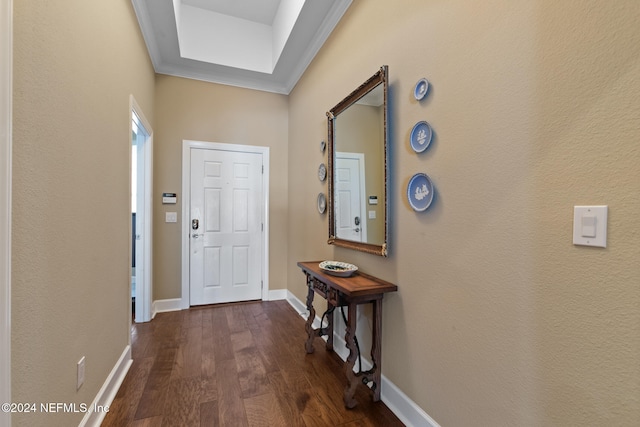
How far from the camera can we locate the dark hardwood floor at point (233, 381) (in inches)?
63.2

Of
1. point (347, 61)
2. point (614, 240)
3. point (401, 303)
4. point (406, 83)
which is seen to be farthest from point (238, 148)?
point (614, 240)

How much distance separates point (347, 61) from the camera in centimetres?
226

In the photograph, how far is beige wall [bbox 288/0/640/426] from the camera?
81cm

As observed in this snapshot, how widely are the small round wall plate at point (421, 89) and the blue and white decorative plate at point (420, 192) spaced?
412 millimetres

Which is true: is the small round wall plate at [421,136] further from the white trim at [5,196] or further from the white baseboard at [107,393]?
the white baseboard at [107,393]

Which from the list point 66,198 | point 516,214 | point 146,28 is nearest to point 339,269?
point 516,214

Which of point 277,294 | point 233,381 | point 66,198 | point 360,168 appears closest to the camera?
point 66,198

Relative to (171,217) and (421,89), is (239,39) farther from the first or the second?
(421,89)

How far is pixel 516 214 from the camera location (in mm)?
1047

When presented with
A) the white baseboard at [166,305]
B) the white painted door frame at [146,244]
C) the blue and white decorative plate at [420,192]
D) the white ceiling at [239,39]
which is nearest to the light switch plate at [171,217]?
the white painted door frame at [146,244]

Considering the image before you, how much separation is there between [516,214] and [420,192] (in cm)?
50

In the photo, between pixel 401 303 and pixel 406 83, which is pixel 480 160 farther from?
pixel 401 303

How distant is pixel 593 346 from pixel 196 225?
3.50 metres

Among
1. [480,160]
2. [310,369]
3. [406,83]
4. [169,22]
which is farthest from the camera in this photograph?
[169,22]
